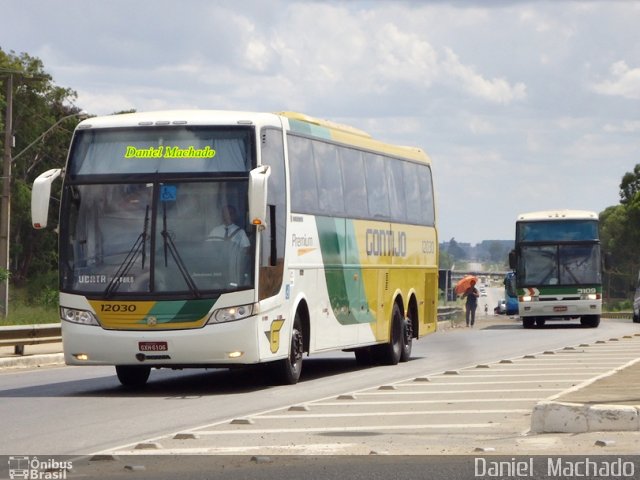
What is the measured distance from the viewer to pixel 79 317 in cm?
1903

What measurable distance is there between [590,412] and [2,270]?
26.8 m

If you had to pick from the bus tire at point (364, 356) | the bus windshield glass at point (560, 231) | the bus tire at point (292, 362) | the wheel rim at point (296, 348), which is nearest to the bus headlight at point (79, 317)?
Answer: the bus tire at point (292, 362)

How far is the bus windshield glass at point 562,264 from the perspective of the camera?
47.7 m

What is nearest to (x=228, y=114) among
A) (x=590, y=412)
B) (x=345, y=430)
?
(x=345, y=430)

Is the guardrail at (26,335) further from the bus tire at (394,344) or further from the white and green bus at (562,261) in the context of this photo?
the white and green bus at (562,261)

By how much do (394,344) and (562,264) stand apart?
74.9ft

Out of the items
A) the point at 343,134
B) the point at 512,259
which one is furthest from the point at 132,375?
the point at 512,259

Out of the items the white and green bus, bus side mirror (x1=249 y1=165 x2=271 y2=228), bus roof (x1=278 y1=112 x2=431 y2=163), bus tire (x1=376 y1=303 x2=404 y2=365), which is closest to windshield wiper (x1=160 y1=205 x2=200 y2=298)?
bus side mirror (x1=249 y1=165 x2=271 y2=228)

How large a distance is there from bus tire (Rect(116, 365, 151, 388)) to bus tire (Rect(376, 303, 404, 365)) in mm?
5617

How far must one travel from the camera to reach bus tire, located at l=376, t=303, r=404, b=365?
84.0 feet

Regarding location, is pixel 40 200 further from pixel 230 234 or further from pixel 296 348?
pixel 296 348

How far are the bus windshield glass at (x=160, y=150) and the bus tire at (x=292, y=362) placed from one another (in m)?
2.63

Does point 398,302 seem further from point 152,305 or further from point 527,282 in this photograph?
point 527,282

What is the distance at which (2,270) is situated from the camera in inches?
1479
